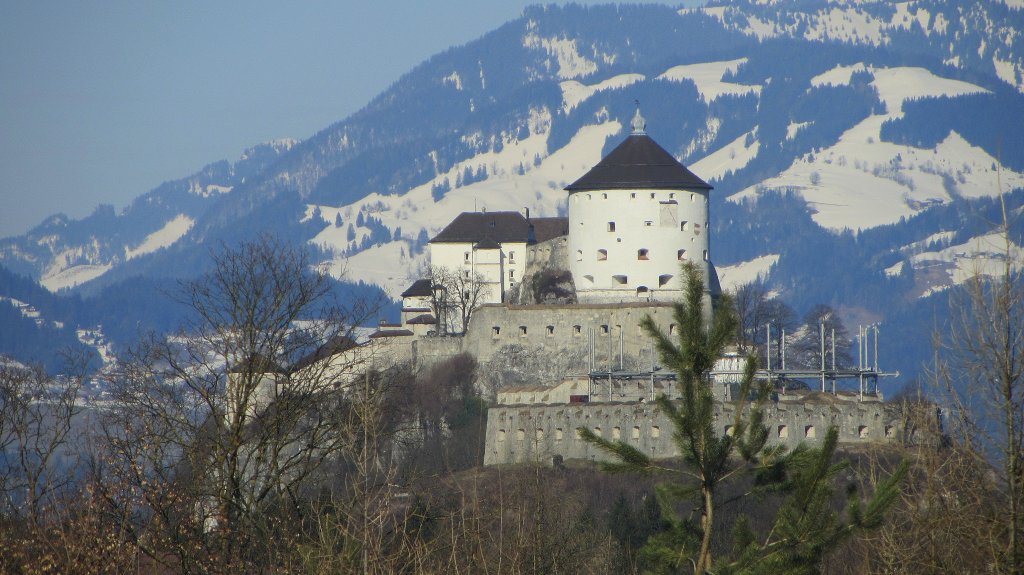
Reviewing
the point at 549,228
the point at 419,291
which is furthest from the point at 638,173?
the point at 549,228

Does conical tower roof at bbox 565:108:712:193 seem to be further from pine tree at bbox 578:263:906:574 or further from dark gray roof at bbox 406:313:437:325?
pine tree at bbox 578:263:906:574

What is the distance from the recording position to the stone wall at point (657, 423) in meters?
45.2

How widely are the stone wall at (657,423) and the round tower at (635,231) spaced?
29.2 ft

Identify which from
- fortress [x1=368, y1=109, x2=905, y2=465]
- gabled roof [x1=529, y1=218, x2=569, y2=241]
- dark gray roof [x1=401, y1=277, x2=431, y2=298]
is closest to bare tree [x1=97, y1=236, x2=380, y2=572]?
fortress [x1=368, y1=109, x2=905, y2=465]

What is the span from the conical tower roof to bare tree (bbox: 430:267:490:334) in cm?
665

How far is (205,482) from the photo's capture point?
20703mm

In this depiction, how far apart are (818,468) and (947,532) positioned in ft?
6.08

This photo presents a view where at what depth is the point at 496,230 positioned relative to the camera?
68.4m

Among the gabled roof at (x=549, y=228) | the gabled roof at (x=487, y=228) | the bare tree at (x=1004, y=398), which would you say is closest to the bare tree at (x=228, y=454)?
the bare tree at (x=1004, y=398)

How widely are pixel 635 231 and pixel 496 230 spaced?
12.7m

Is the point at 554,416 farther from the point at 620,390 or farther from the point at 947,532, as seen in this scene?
the point at 947,532

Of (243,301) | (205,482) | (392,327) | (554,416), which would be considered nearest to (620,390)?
(554,416)

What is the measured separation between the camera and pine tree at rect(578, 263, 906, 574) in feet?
51.7

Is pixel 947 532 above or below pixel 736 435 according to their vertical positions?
below
